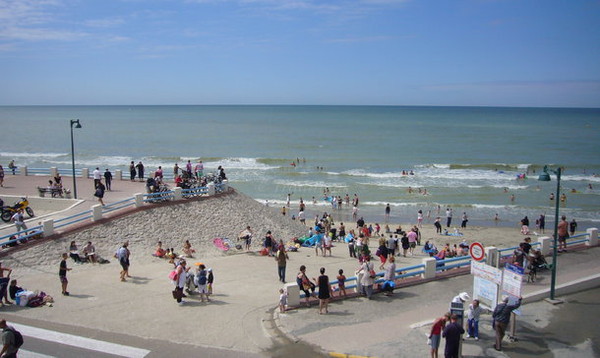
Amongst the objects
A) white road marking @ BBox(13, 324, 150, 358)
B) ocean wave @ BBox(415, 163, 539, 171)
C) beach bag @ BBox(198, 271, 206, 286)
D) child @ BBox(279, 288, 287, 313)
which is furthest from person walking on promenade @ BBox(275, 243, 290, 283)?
ocean wave @ BBox(415, 163, 539, 171)

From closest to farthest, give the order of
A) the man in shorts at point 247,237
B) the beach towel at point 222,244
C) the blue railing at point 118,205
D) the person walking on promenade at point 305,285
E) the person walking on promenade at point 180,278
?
the person walking on promenade at point 180,278, the person walking on promenade at point 305,285, the blue railing at point 118,205, the beach towel at point 222,244, the man in shorts at point 247,237

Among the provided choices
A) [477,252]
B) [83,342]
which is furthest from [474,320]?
[83,342]

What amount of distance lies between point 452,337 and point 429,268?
17.9 ft

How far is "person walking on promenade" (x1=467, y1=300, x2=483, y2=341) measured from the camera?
1027 centimetres

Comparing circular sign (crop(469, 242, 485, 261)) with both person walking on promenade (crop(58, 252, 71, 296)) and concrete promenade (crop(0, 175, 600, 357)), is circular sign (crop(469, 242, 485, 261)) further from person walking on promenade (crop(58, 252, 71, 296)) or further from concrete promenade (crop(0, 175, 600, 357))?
person walking on promenade (crop(58, 252, 71, 296))

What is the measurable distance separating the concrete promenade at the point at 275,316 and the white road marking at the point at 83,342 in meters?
0.53

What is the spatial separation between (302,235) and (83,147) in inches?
2570

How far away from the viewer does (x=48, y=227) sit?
648 inches

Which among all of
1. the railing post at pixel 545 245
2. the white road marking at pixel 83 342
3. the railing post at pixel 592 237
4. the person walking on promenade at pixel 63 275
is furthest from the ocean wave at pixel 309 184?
the white road marking at pixel 83 342

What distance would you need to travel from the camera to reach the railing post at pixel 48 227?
53.7 ft

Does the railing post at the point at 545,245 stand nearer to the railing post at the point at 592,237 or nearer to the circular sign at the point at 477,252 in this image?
the railing post at the point at 592,237

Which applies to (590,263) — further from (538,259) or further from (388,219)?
(388,219)

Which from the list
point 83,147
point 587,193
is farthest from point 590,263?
point 83,147

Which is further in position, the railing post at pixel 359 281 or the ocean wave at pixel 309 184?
the ocean wave at pixel 309 184
